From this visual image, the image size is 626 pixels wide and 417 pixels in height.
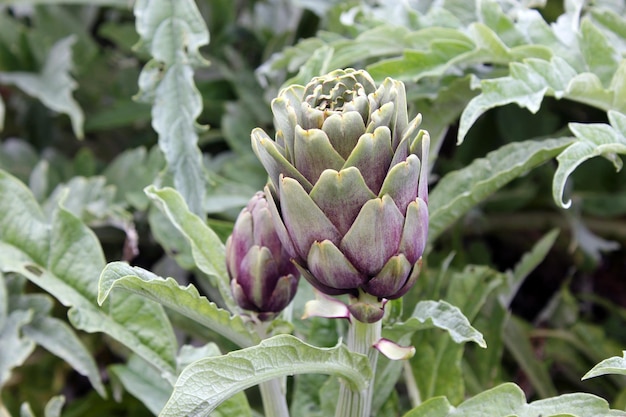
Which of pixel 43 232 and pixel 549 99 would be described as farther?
pixel 549 99

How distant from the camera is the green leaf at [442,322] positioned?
0.44 metres

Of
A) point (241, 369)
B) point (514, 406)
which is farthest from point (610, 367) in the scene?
point (241, 369)

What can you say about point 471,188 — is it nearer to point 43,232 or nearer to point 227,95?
point 43,232

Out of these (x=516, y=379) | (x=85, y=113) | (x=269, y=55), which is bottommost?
(x=516, y=379)

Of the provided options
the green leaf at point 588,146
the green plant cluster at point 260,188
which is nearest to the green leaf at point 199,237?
the green plant cluster at point 260,188

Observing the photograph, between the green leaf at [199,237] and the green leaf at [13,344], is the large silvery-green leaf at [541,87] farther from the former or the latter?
the green leaf at [13,344]

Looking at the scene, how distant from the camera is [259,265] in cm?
49

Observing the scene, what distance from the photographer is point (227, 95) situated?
0.95 m

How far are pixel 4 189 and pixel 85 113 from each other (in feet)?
1.40

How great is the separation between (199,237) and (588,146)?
0.27 meters

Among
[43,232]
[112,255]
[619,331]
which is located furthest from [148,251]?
[619,331]

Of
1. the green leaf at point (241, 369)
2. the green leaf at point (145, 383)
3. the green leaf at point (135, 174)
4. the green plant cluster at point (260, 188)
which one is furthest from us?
the green leaf at point (135, 174)

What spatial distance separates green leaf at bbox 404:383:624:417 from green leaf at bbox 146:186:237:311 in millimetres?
155

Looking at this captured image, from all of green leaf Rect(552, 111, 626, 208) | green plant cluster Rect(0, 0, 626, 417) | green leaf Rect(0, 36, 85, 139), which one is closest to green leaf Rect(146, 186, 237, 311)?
green plant cluster Rect(0, 0, 626, 417)
